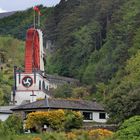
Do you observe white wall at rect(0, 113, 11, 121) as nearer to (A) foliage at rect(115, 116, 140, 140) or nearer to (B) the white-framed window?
(B) the white-framed window

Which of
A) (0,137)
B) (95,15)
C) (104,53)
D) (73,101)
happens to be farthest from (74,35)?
(0,137)

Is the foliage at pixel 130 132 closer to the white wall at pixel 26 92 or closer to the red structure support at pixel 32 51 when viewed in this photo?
the white wall at pixel 26 92

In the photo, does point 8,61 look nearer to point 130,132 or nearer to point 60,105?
point 60,105

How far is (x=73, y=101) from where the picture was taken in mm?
53312

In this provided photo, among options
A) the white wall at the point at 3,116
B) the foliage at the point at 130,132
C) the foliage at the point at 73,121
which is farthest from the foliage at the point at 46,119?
the foliage at the point at 130,132

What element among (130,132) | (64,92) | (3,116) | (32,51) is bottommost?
(130,132)

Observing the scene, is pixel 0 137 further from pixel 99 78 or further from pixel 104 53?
pixel 104 53

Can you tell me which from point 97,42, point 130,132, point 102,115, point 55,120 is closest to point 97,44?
point 97,42

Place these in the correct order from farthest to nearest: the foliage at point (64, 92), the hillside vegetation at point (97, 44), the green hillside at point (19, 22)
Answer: the green hillside at point (19, 22)
the foliage at point (64, 92)
the hillside vegetation at point (97, 44)

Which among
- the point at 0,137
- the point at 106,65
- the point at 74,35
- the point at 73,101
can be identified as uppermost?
the point at 74,35

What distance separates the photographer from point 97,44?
8619 centimetres

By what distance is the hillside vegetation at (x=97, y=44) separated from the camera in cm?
6631

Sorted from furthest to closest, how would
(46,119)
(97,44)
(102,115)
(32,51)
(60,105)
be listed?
(97,44) < (32,51) < (102,115) < (60,105) < (46,119)

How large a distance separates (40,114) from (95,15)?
43958mm
